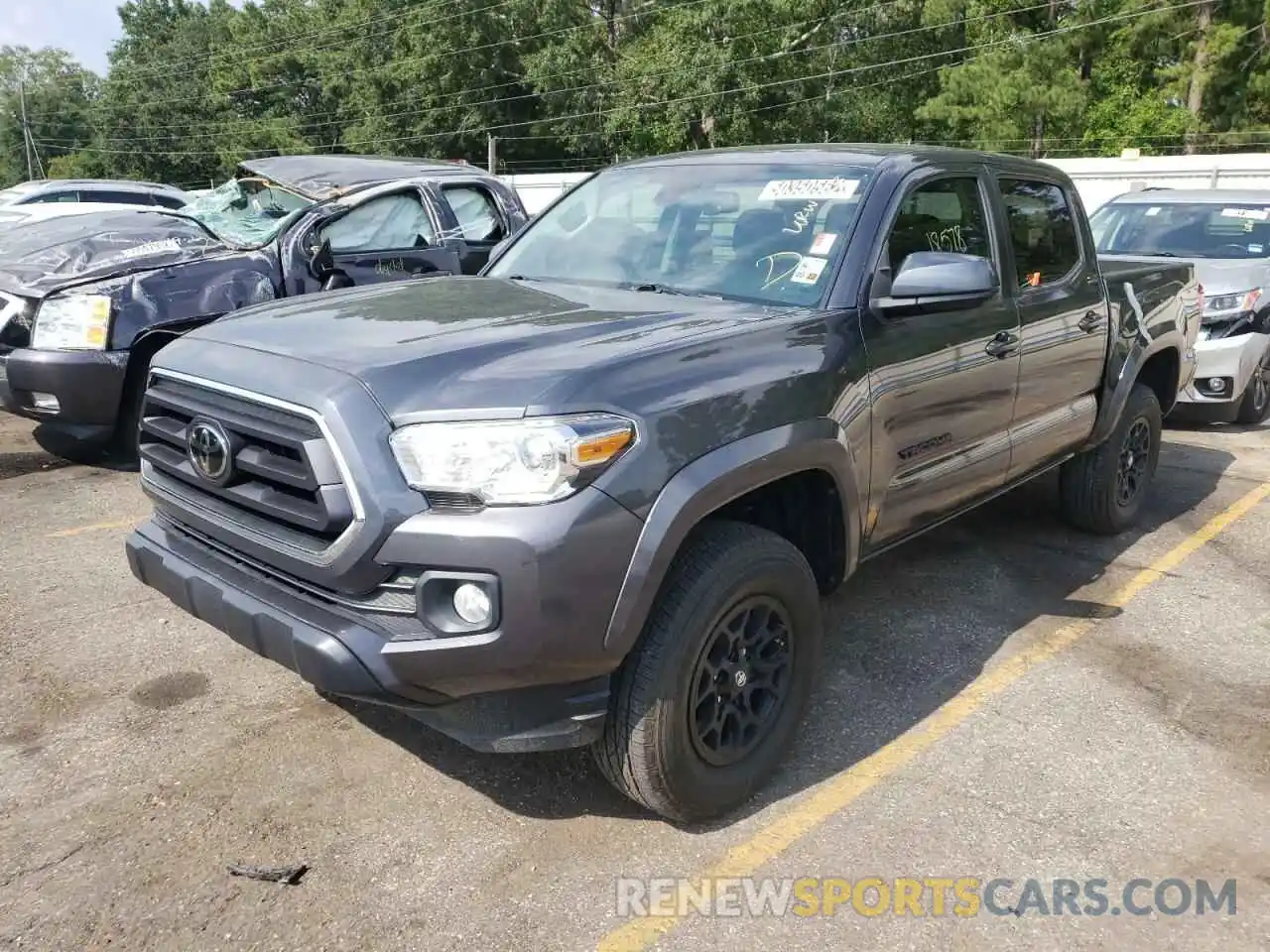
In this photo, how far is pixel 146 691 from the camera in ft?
12.3

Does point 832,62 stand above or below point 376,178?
above

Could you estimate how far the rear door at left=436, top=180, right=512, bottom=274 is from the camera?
7418 millimetres

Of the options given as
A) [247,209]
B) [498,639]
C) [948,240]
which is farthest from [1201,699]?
[247,209]

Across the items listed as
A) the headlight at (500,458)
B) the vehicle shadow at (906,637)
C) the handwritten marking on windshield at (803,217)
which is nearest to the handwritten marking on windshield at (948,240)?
the handwritten marking on windshield at (803,217)

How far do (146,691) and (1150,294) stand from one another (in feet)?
16.8

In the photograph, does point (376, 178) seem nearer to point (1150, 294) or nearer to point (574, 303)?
point (574, 303)

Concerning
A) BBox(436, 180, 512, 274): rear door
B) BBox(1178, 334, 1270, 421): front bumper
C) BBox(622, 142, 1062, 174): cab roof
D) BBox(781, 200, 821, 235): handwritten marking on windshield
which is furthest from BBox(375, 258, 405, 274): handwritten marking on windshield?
BBox(1178, 334, 1270, 421): front bumper

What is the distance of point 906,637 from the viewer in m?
4.41

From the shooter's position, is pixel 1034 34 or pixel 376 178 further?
pixel 1034 34

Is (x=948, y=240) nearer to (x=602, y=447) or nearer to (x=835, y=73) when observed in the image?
(x=602, y=447)

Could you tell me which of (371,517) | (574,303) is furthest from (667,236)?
(371,517)

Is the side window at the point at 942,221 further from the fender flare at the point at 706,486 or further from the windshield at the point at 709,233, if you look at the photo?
the fender flare at the point at 706,486

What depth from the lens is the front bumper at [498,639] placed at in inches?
96.0

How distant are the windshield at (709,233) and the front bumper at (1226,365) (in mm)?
5324
